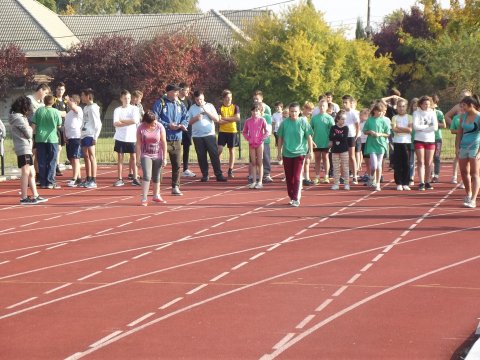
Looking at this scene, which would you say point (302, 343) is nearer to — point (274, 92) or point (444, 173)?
point (444, 173)

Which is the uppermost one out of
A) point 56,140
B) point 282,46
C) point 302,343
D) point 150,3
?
point 150,3

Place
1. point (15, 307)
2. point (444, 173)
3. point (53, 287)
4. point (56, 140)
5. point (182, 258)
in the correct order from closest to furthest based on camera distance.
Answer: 1. point (15, 307)
2. point (53, 287)
3. point (182, 258)
4. point (56, 140)
5. point (444, 173)

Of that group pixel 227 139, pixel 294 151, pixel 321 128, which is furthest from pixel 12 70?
pixel 294 151

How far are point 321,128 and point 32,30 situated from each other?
Answer: 154 ft

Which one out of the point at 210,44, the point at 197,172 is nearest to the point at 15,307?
the point at 197,172

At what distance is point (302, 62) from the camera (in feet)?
182

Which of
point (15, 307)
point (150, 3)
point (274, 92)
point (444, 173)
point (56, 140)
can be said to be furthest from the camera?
point (150, 3)

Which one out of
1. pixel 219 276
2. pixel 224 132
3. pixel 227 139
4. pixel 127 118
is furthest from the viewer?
pixel 227 139

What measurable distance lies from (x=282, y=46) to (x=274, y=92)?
2332 mm

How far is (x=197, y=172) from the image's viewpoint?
25766 millimetres

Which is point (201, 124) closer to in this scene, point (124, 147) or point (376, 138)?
point (124, 147)

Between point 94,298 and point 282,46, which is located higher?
point 282,46

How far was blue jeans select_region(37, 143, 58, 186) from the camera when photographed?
21125 mm

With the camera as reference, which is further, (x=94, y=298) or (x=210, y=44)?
(x=210, y=44)
